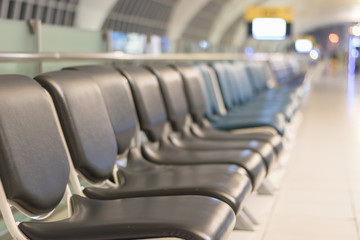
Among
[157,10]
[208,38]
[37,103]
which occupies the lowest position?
[208,38]

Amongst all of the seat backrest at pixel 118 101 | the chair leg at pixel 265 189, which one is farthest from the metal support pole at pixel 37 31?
the chair leg at pixel 265 189

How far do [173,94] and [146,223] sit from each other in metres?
1.89

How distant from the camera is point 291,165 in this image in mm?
6020

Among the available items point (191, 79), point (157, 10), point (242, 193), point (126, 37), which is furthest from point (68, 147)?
point (157, 10)

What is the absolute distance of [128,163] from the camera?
10.7 feet

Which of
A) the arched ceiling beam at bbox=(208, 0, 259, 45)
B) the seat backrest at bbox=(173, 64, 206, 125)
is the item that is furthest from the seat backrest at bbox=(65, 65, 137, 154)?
the arched ceiling beam at bbox=(208, 0, 259, 45)

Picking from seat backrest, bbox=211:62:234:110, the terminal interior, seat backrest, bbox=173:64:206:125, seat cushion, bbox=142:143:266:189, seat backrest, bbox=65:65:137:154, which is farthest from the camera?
seat backrest, bbox=211:62:234:110

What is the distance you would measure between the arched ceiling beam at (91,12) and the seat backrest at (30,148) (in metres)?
24.2

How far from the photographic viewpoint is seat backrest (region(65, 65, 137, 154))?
288 cm

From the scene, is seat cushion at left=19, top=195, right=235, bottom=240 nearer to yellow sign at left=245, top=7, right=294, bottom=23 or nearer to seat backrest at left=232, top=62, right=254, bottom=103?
seat backrest at left=232, top=62, right=254, bottom=103

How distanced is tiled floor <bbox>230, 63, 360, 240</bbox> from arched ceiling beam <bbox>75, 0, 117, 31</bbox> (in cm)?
1888

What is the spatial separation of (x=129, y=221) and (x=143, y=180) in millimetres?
803

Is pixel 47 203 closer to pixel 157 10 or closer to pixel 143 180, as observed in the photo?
pixel 143 180

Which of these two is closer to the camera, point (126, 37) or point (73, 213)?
point (73, 213)
